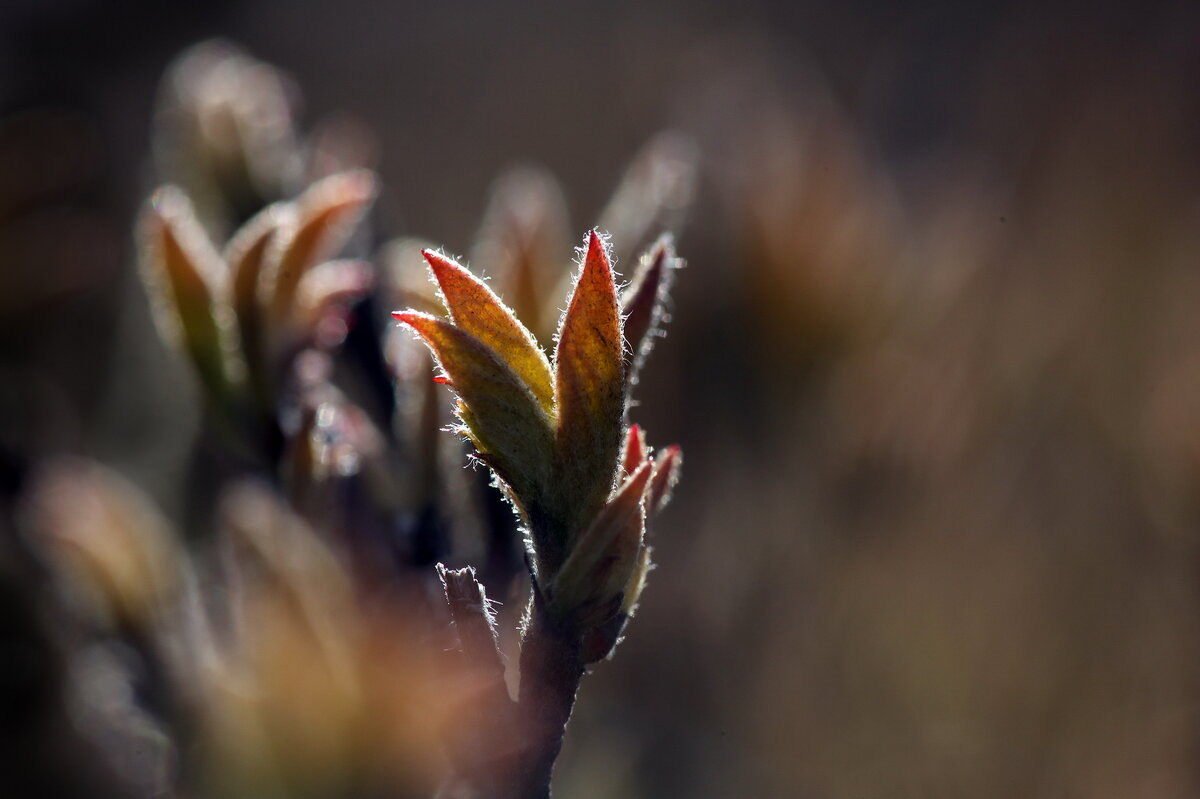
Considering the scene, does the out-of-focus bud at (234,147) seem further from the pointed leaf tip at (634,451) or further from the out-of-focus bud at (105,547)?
the pointed leaf tip at (634,451)

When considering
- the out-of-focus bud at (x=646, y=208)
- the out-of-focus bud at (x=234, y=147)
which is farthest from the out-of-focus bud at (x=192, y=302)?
the out-of-focus bud at (x=646, y=208)

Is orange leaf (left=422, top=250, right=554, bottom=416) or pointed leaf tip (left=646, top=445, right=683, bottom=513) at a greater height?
orange leaf (left=422, top=250, right=554, bottom=416)

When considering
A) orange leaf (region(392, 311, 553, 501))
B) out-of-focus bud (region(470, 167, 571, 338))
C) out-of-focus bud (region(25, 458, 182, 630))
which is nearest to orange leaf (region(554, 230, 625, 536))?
orange leaf (region(392, 311, 553, 501))

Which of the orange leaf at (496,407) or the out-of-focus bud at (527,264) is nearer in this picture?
the orange leaf at (496,407)

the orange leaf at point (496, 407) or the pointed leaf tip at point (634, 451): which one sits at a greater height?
the orange leaf at point (496, 407)

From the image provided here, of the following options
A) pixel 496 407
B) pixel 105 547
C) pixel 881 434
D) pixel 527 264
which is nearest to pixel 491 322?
pixel 496 407

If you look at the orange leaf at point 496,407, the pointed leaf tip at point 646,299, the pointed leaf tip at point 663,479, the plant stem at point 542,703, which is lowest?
the plant stem at point 542,703

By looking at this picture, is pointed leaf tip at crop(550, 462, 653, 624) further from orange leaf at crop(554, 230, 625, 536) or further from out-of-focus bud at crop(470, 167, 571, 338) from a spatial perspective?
out-of-focus bud at crop(470, 167, 571, 338)
